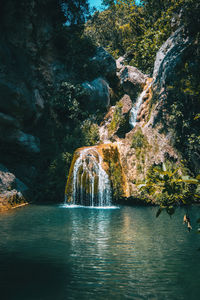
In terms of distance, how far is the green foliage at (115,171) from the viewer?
13781mm

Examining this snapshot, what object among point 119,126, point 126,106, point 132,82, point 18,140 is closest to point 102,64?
point 132,82

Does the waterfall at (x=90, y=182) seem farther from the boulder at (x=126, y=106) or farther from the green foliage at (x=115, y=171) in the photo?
the boulder at (x=126, y=106)

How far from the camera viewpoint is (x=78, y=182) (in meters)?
13.8

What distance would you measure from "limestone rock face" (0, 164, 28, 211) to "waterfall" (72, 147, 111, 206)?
280 cm

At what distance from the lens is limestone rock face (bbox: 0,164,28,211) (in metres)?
11.6

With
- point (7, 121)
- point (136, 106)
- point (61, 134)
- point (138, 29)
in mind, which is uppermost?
point (138, 29)

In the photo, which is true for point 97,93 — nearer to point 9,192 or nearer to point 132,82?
point 132,82

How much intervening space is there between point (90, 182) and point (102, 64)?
13092 mm

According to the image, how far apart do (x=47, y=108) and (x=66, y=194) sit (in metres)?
7.08

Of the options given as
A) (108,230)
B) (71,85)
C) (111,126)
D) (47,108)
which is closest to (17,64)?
(47,108)

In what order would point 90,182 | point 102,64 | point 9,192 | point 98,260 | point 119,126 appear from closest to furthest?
point 98,260 → point 9,192 → point 90,182 → point 119,126 → point 102,64

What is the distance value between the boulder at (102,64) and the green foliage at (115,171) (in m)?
10.4

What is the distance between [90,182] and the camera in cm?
1358

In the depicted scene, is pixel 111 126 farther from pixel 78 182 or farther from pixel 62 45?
pixel 62 45
